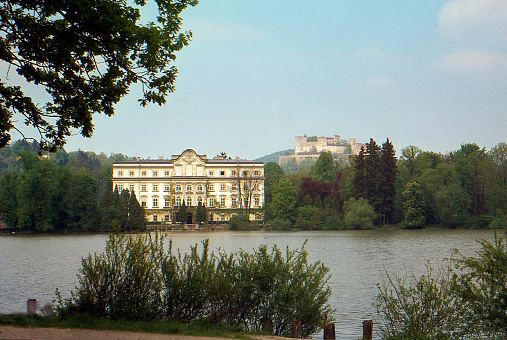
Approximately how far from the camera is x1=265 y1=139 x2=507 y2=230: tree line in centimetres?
5489

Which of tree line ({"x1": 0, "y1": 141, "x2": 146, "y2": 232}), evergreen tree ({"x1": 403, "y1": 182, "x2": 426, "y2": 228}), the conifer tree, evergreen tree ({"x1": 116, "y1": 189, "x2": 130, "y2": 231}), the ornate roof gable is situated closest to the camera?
evergreen tree ({"x1": 403, "y1": 182, "x2": 426, "y2": 228})

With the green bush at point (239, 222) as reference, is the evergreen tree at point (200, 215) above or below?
above

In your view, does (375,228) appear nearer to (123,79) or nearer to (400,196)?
(400,196)

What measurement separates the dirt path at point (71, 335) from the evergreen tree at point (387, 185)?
175 ft

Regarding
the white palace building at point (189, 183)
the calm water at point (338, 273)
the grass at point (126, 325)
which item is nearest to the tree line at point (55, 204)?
the white palace building at point (189, 183)

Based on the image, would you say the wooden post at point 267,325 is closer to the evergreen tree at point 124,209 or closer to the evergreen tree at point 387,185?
the evergreen tree at point 124,209

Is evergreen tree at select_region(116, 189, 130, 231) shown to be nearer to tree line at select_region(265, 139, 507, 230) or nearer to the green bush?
the green bush

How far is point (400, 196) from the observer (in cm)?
6059

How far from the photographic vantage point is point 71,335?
334 inches

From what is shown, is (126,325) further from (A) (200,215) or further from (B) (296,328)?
(A) (200,215)

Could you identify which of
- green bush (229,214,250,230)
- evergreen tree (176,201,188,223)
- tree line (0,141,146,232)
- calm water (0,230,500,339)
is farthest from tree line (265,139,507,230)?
calm water (0,230,500,339)

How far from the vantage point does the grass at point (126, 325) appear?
9141 millimetres

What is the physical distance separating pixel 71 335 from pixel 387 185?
54.9 m

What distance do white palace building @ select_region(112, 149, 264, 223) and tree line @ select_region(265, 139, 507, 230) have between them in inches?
365
